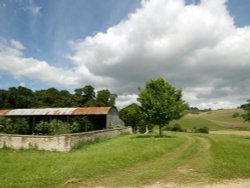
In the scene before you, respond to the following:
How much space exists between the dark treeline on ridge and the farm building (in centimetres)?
2697

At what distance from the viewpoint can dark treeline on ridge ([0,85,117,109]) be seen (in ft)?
219

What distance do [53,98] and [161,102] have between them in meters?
50.6

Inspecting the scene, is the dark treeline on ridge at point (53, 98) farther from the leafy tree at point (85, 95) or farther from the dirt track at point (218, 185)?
the dirt track at point (218, 185)

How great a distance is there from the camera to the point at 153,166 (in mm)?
11805

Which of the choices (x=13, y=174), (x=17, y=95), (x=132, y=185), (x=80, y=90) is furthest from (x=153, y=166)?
(x=17, y=95)

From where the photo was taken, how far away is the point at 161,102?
26.6 meters

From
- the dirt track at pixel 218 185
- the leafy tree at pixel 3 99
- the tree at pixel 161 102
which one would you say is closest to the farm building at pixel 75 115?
the tree at pixel 161 102

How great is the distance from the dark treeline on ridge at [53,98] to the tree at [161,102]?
122 feet

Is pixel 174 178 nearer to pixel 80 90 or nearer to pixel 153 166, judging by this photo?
pixel 153 166

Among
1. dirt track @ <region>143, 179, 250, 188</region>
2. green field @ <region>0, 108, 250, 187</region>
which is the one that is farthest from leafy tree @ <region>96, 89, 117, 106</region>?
dirt track @ <region>143, 179, 250, 188</region>

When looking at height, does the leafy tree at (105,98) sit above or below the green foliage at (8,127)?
above

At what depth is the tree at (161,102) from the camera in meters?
26.4

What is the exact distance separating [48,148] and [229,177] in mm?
13982

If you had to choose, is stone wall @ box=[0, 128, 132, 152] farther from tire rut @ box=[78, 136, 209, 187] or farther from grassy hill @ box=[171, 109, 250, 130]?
grassy hill @ box=[171, 109, 250, 130]
